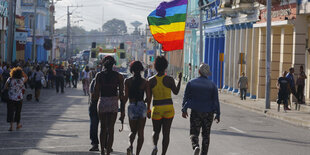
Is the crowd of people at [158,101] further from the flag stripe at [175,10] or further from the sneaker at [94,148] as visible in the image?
the flag stripe at [175,10]

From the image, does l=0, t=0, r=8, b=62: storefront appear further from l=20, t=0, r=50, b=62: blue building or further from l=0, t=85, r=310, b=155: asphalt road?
l=0, t=85, r=310, b=155: asphalt road

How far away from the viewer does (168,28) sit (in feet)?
69.2

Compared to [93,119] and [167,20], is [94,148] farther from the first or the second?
[167,20]

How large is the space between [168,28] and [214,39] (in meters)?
35.0

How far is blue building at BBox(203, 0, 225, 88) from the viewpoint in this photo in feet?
172

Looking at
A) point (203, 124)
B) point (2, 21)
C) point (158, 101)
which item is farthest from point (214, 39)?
point (158, 101)

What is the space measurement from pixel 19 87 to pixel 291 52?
20269 millimetres

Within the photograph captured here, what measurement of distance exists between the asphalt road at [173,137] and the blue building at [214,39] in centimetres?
2929

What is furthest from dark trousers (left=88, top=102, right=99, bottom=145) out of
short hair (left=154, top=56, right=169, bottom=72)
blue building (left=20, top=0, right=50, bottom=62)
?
blue building (left=20, top=0, right=50, bottom=62)

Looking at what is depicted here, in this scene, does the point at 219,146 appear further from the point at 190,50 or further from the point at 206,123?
the point at 190,50

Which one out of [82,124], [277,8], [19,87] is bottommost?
[82,124]

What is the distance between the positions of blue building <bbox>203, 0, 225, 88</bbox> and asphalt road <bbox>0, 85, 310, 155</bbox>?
29293 mm

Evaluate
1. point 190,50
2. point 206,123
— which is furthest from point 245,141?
point 190,50

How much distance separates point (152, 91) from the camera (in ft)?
37.7
